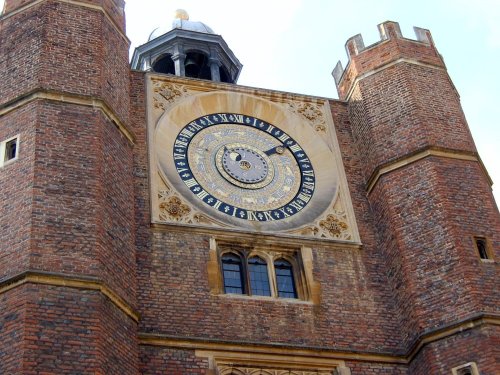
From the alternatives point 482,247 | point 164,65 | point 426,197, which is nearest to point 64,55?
point 164,65

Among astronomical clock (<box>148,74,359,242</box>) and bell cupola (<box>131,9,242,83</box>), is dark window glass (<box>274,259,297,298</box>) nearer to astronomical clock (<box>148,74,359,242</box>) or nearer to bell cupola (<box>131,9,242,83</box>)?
astronomical clock (<box>148,74,359,242</box>)

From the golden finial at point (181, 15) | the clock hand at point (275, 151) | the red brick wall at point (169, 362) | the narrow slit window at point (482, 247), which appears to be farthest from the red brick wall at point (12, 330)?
the golden finial at point (181, 15)

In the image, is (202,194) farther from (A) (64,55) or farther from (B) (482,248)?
(B) (482,248)

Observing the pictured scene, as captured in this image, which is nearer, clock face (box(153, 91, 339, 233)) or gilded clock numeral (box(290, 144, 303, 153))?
clock face (box(153, 91, 339, 233))

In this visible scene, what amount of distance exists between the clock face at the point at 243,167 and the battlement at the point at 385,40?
2638mm

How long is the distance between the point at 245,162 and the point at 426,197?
358 centimetres

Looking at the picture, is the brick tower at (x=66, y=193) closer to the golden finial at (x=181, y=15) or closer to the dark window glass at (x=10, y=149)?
the dark window glass at (x=10, y=149)

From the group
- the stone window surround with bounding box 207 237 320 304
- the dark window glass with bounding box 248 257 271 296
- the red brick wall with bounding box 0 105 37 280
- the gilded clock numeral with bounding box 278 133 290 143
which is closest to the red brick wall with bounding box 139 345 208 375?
the stone window surround with bounding box 207 237 320 304

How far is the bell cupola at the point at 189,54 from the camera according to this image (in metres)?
25.0

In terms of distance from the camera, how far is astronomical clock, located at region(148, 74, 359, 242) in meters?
19.7

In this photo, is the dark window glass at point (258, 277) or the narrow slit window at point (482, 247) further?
the narrow slit window at point (482, 247)

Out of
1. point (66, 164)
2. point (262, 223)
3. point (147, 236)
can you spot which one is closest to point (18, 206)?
point (66, 164)

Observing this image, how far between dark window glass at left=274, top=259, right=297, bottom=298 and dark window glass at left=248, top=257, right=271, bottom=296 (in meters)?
0.21

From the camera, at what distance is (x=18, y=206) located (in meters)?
16.9
